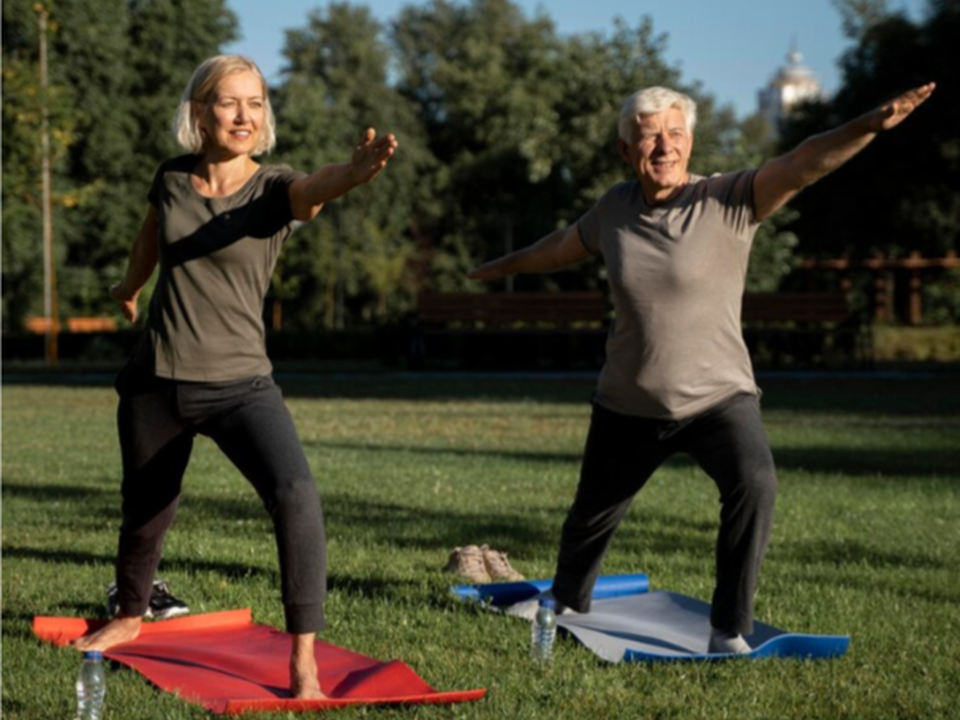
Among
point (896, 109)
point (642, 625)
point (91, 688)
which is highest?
point (896, 109)

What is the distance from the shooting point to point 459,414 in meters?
20.1

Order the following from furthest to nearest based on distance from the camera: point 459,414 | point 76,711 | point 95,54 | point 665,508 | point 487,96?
point 487,96 < point 95,54 < point 459,414 < point 665,508 < point 76,711

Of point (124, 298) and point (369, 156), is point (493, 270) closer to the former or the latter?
point (124, 298)

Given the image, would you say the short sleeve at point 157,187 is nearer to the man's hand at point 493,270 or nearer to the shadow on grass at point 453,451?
the man's hand at point 493,270

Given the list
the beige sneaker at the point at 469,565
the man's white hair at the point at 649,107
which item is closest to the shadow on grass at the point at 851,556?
the beige sneaker at the point at 469,565

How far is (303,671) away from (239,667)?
596mm

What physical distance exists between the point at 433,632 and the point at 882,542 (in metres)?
→ 3.87

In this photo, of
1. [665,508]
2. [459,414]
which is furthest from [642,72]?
[665,508]

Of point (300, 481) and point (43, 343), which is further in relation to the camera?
point (43, 343)

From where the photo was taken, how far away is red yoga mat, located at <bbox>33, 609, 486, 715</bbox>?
526 centimetres

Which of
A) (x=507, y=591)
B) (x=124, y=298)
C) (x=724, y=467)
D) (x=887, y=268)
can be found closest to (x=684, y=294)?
(x=724, y=467)

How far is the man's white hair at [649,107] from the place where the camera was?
596cm

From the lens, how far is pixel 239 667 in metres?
5.81

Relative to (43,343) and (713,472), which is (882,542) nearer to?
(713,472)
